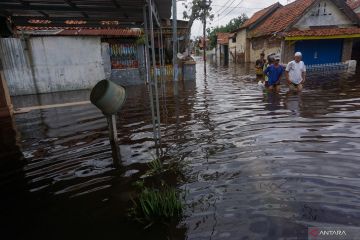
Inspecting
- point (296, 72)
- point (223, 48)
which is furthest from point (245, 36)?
point (296, 72)

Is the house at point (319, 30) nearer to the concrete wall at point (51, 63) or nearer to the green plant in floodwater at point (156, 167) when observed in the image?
the concrete wall at point (51, 63)

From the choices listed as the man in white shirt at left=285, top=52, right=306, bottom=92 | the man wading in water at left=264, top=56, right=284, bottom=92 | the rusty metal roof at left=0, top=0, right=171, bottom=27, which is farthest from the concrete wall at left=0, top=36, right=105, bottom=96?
the man in white shirt at left=285, top=52, right=306, bottom=92

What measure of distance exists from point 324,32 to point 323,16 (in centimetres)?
264

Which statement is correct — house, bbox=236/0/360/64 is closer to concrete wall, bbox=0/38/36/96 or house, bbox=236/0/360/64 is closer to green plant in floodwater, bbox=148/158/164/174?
concrete wall, bbox=0/38/36/96

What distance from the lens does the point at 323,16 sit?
77.8 feet

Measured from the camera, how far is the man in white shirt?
9984 millimetres

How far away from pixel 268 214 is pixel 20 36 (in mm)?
15370

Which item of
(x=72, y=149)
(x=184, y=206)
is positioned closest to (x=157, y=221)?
(x=184, y=206)

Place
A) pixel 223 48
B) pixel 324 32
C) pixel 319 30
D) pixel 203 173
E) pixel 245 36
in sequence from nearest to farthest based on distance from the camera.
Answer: pixel 203 173, pixel 324 32, pixel 319 30, pixel 245 36, pixel 223 48

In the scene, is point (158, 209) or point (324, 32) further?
point (324, 32)

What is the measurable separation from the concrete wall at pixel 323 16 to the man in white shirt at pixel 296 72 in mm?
14816

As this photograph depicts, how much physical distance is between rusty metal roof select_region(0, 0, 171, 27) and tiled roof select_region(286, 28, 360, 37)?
16.6 meters

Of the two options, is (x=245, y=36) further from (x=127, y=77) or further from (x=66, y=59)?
(x=66, y=59)

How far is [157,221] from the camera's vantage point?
3396 millimetres
